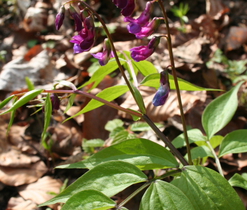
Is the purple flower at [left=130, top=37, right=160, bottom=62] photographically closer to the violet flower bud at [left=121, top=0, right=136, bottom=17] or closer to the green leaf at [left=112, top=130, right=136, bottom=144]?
the violet flower bud at [left=121, top=0, right=136, bottom=17]

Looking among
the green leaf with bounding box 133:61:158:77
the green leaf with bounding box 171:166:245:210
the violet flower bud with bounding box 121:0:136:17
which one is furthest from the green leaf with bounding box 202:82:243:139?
the violet flower bud with bounding box 121:0:136:17

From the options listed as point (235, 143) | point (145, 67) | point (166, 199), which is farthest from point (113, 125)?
point (166, 199)

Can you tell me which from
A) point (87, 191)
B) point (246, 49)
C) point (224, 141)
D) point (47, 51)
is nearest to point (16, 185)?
point (87, 191)

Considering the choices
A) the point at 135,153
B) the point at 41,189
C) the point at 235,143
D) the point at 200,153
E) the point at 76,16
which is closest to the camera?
the point at 76,16

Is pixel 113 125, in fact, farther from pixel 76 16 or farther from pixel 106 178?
pixel 76 16

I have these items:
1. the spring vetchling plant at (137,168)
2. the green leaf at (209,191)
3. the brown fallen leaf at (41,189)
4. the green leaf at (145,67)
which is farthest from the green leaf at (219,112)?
the brown fallen leaf at (41,189)

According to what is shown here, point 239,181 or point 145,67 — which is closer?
point 239,181

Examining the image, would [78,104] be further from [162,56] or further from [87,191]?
[87,191]
